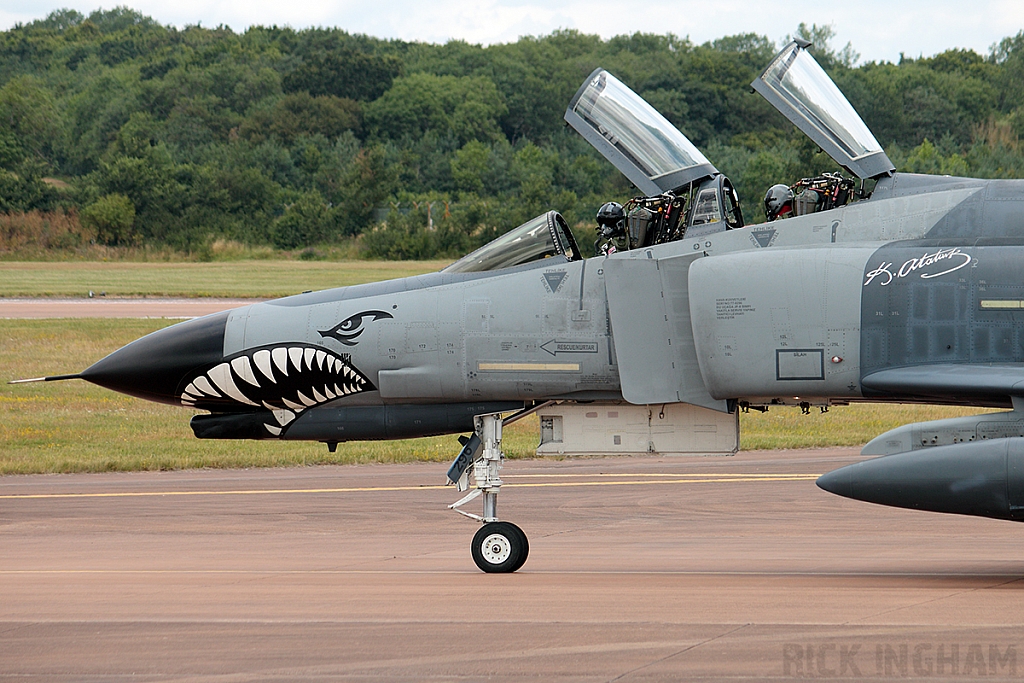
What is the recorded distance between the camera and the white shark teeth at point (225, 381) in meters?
9.60

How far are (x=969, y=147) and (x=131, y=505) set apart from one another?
2768cm

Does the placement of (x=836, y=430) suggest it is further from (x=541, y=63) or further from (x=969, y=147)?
(x=541, y=63)

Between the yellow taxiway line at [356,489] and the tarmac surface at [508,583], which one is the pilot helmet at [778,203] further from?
the yellow taxiway line at [356,489]

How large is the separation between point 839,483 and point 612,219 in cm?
277

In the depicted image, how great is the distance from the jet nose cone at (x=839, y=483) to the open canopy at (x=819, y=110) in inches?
99.6

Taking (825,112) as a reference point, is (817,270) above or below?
below

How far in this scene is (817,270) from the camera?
8828 millimetres

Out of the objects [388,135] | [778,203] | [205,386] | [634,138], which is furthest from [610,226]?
[388,135]

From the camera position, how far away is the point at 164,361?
9664 mm

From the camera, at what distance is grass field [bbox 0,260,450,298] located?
4232 centimetres

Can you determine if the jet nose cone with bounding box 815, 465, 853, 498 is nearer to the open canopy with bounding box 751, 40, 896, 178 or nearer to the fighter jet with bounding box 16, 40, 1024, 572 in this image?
the fighter jet with bounding box 16, 40, 1024, 572

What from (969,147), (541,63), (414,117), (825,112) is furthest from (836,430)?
(541,63)

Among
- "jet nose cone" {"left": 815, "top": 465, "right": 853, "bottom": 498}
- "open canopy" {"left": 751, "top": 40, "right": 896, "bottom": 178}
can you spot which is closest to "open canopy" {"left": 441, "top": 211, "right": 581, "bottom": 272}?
"open canopy" {"left": 751, "top": 40, "right": 896, "bottom": 178}

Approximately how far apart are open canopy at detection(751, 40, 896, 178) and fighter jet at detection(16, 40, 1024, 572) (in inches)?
0.7
